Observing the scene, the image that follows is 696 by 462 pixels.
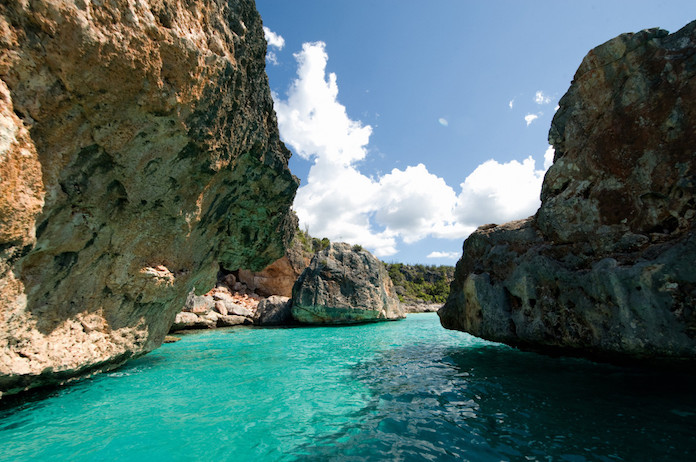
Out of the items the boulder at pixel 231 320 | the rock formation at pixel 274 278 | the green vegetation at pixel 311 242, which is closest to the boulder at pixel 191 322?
the boulder at pixel 231 320

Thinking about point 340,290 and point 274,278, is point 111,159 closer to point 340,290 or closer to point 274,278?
point 340,290

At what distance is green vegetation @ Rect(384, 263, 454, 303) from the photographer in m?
84.2

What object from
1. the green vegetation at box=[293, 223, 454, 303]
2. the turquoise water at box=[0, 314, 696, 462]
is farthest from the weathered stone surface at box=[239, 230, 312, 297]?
the turquoise water at box=[0, 314, 696, 462]

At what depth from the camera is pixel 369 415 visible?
6211 millimetres

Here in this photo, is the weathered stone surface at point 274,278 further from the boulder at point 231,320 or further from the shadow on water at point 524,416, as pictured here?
the shadow on water at point 524,416

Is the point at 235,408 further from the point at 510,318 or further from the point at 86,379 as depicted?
the point at 510,318

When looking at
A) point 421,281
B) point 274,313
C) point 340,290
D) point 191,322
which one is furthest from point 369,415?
point 421,281

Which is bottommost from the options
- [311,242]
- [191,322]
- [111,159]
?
[191,322]

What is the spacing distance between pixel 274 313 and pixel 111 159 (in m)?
27.2

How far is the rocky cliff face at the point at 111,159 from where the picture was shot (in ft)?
16.4

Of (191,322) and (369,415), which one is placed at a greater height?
(191,322)

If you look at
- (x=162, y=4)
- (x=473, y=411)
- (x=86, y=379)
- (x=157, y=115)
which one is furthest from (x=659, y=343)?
(x=86, y=379)

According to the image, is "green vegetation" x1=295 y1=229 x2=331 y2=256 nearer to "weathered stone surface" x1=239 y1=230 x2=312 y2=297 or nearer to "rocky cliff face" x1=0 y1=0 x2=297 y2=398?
"weathered stone surface" x1=239 y1=230 x2=312 y2=297

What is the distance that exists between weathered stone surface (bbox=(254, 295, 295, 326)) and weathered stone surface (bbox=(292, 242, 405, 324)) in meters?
1.57
